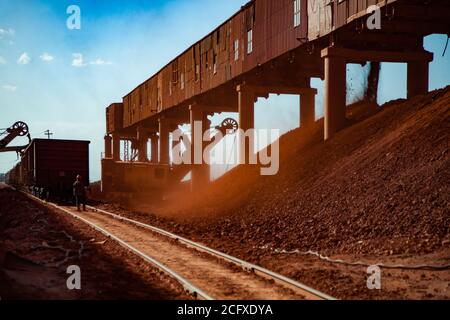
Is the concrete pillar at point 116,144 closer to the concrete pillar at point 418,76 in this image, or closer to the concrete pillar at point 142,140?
the concrete pillar at point 142,140

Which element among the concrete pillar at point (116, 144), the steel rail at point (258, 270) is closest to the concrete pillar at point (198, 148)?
the steel rail at point (258, 270)

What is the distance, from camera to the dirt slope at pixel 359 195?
1109 cm

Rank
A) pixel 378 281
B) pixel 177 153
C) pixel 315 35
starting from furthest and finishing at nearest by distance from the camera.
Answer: pixel 177 153
pixel 315 35
pixel 378 281

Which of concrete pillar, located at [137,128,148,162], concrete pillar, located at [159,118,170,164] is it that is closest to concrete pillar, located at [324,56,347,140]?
concrete pillar, located at [159,118,170,164]

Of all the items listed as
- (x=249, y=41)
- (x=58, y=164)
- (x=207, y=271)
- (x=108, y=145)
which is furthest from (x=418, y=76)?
(x=108, y=145)

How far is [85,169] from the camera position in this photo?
28.7 metres

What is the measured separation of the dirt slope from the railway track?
5.91 ft

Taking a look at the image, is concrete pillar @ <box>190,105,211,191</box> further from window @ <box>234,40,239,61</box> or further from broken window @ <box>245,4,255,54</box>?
broken window @ <box>245,4,255,54</box>

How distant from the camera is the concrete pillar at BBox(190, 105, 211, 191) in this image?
3262 cm

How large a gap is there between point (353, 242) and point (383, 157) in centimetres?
463

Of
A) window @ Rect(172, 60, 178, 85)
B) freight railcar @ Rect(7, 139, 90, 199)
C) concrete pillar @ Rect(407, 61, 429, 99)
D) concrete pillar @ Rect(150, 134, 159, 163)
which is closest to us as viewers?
concrete pillar @ Rect(407, 61, 429, 99)

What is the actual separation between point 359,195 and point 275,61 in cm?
1144
